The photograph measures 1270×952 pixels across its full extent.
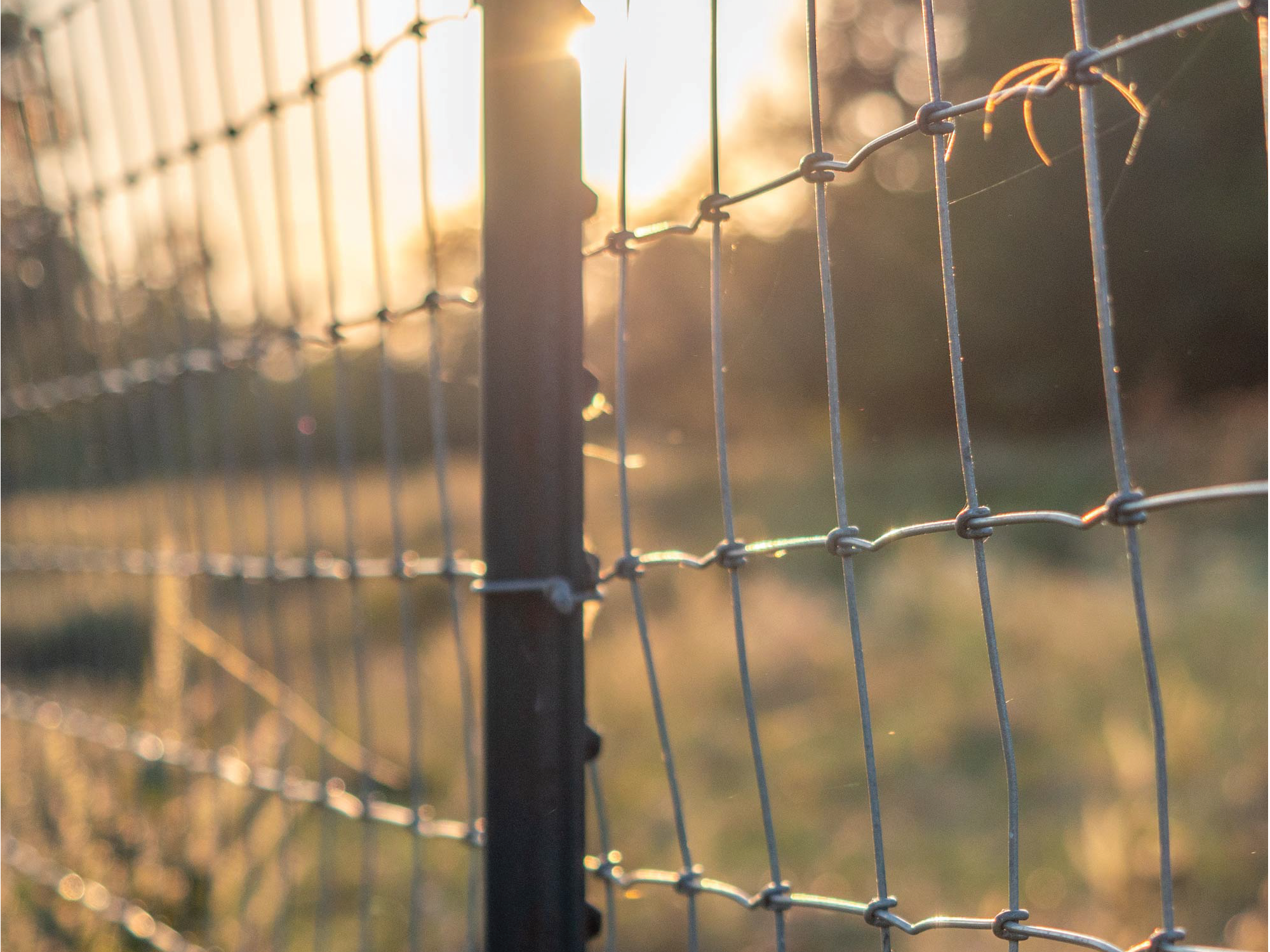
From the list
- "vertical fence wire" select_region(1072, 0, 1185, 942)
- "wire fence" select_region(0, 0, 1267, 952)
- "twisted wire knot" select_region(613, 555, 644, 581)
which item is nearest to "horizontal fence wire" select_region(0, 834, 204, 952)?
"wire fence" select_region(0, 0, 1267, 952)

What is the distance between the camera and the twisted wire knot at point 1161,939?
0.56 m

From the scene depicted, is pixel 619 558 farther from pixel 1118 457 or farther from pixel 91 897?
pixel 91 897

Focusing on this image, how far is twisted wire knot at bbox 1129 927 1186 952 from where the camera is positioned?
560 millimetres

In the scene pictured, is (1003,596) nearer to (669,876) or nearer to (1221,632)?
(1221,632)

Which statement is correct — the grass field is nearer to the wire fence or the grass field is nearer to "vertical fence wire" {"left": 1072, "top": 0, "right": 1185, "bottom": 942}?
the wire fence

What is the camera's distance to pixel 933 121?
66 centimetres

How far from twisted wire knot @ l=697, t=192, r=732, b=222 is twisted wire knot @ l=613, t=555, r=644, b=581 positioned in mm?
248

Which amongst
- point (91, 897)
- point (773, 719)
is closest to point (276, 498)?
point (91, 897)

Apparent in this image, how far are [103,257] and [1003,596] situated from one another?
137 inches

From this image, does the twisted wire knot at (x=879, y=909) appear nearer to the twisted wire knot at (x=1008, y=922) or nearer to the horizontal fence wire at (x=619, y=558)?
the twisted wire knot at (x=1008, y=922)

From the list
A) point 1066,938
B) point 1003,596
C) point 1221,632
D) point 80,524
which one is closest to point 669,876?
point 1066,938

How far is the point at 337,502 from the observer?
623 cm

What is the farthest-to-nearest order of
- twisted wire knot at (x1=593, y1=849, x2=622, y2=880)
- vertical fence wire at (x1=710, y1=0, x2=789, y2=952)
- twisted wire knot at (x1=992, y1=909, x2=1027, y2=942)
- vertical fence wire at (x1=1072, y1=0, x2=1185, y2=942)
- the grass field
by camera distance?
the grass field → twisted wire knot at (x1=593, y1=849, x2=622, y2=880) → vertical fence wire at (x1=710, y1=0, x2=789, y2=952) → twisted wire knot at (x1=992, y1=909, x2=1027, y2=942) → vertical fence wire at (x1=1072, y1=0, x2=1185, y2=942)

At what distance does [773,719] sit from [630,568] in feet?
8.91
